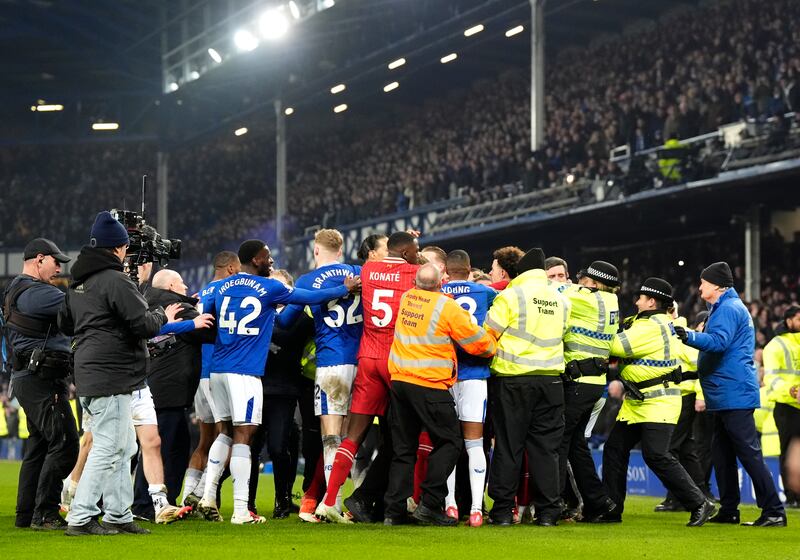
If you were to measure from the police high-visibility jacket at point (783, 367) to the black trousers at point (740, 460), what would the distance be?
2.23m

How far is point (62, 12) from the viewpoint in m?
38.1

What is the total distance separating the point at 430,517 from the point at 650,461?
196cm

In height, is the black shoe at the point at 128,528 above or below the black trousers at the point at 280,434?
below

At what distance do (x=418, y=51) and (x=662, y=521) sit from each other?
2346 cm

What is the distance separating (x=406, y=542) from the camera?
8.62 m

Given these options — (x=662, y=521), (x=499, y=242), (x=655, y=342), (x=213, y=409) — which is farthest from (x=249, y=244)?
(x=499, y=242)

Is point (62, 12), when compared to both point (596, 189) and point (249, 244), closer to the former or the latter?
point (596, 189)

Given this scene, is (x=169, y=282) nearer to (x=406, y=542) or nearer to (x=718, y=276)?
(x=406, y=542)

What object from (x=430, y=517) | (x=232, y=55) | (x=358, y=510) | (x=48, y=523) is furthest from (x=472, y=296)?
(x=232, y=55)

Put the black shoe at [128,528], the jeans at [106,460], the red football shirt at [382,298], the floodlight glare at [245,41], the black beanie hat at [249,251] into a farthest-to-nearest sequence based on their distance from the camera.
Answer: the floodlight glare at [245,41], the black beanie hat at [249,251], the red football shirt at [382,298], the black shoe at [128,528], the jeans at [106,460]

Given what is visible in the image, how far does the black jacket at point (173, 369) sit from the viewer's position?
1094cm

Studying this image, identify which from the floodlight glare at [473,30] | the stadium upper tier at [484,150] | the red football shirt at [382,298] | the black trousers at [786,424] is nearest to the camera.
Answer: the red football shirt at [382,298]

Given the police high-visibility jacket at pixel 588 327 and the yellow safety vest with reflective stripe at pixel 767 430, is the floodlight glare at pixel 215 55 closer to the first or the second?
the yellow safety vest with reflective stripe at pixel 767 430

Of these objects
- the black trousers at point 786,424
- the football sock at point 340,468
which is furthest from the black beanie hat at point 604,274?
the black trousers at point 786,424
